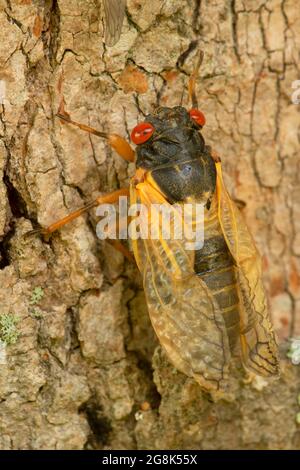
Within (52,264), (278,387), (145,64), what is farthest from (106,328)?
(145,64)

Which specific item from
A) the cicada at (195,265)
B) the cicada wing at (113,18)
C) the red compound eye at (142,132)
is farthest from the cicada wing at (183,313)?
the cicada wing at (113,18)

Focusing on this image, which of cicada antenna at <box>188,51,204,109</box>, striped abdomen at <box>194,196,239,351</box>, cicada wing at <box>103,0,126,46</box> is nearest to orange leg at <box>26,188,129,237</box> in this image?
striped abdomen at <box>194,196,239,351</box>

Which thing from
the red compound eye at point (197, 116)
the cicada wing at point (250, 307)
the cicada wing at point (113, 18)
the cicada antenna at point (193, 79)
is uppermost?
the cicada wing at point (113, 18)

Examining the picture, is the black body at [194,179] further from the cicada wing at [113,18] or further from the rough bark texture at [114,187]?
the cicada wing at [113,18]

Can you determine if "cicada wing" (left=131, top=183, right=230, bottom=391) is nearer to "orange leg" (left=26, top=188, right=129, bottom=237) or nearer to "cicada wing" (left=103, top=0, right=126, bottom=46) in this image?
"orange leg" (left=26, top=188, right=129, bottom=237)

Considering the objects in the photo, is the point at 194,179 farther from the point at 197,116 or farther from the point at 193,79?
the point at 193,79

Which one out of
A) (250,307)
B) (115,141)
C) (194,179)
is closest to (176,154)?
(194,179)
